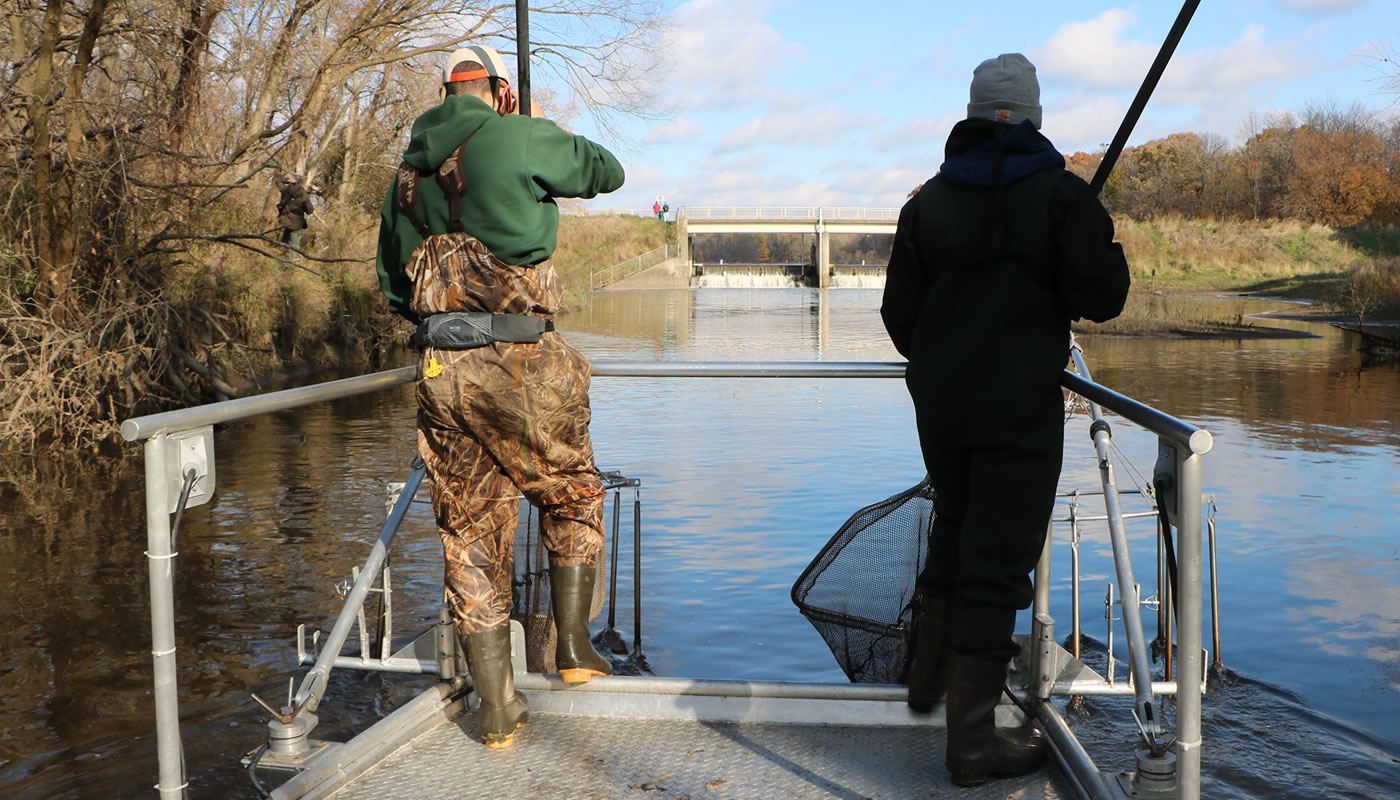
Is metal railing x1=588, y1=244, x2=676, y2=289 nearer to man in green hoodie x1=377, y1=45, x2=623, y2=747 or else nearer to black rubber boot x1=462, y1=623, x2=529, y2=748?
man in green hoodie x1=377, y1=45, x2=623, y2=747

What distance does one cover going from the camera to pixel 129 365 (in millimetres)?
12977

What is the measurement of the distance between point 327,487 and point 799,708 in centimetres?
873

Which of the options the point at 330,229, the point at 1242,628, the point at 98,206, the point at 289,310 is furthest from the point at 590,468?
the point at 330,229

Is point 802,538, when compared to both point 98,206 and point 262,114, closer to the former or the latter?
Answer: point 98,206

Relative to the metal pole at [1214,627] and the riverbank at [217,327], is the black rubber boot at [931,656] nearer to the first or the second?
the metal pole at [1214,627]

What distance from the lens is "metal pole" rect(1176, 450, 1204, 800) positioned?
234cm

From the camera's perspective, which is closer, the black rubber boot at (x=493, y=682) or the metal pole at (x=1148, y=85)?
the metal pole at (x=1148, y=85)

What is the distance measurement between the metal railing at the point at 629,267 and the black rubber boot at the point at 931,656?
67.3 m

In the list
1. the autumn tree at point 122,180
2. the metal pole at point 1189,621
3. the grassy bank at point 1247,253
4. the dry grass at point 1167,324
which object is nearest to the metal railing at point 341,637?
the metal pole at point 1189,621

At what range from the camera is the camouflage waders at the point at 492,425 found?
3.38 meters

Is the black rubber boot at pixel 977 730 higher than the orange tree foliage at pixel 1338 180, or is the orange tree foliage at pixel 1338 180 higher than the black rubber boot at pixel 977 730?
the orange tree foliage at pixel 1338 180

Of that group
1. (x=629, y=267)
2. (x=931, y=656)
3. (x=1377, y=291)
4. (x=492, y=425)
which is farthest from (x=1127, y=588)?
(x=629, y=267)

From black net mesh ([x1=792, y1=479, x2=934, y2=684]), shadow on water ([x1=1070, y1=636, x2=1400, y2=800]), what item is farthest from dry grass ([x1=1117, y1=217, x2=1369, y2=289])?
black net mesh ([x1=792, y1=479, x2=934, y2=684])

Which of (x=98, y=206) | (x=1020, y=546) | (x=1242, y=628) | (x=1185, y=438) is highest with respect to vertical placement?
(x=98, y=206)
